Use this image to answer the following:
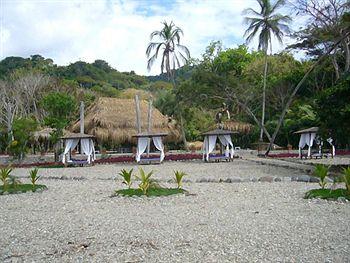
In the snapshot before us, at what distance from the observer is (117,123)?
3612 centimetres

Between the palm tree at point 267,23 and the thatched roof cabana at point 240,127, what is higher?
the palm tree at point 267,23

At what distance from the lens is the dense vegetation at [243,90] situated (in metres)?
22.8

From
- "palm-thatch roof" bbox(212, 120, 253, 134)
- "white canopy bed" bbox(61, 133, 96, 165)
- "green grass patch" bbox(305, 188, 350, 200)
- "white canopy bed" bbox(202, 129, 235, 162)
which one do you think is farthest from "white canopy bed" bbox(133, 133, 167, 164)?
→ "palm-thatch roof" bbox(212, 120, 253, 134)

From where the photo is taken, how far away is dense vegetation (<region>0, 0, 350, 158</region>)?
22781 millimetres

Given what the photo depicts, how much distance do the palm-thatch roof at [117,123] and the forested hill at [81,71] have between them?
1879 cm

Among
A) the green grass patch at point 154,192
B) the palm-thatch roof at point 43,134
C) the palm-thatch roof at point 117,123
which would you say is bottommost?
the green grass patch at point 154,192

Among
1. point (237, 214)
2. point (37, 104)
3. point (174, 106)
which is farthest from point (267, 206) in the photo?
point (37, 104)

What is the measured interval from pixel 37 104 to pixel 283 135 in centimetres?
2516

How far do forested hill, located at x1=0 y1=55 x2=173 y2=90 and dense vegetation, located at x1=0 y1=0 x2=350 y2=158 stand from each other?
0.69ft

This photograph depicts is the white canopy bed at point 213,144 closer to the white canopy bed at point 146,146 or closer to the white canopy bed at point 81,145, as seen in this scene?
A: the white canopy bed at point 146,146

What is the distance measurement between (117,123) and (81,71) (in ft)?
112

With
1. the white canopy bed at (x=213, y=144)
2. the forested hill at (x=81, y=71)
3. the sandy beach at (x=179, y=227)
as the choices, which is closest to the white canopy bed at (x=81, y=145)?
the white canopy bed at (x=213, y=144)

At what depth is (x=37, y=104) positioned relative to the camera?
46281 mm

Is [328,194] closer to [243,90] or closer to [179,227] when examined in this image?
[179,227]
